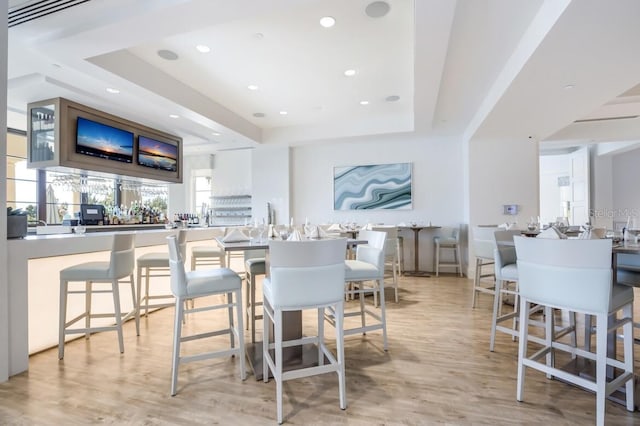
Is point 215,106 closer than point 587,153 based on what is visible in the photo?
Yes

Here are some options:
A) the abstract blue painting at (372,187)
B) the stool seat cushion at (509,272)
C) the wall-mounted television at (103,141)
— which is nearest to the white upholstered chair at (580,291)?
the stool seat cushion at (509,272)

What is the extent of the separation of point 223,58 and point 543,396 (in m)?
4.39

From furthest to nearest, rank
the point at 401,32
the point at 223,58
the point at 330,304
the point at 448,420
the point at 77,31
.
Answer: the point at 223,58
the point at 401,32
the point at 77,31
the point at 330,304
the point at 448,420

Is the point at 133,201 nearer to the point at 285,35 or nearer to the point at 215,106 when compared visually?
the point at 215,106

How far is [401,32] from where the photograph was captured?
3289mm

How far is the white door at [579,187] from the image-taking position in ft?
26.5

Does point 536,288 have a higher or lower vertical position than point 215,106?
lower

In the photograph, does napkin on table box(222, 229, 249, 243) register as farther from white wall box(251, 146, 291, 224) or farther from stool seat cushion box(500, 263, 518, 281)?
white wall box(251, 146, 291, 224)

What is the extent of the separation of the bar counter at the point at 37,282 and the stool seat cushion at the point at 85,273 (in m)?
0.21

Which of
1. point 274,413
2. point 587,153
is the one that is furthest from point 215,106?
point 587,153

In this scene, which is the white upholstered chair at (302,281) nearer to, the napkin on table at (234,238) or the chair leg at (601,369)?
the napkin on table at (234,238)

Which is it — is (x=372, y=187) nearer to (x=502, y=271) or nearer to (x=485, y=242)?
(x=485, y=242)

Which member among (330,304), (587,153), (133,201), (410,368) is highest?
(587,153)

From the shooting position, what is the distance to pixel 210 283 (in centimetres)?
224
